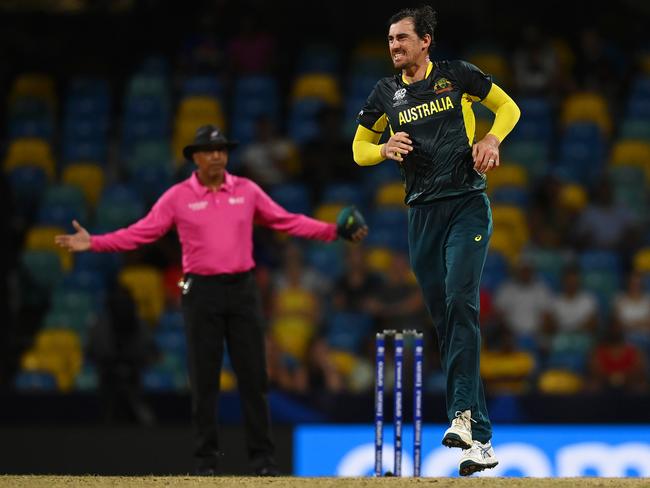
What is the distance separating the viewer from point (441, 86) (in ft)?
23.7

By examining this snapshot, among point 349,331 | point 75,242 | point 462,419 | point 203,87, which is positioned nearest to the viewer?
point 462,419

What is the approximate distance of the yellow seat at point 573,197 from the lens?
14.2 meters

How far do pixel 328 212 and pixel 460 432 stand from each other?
7.42m

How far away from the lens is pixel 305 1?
1692 cm

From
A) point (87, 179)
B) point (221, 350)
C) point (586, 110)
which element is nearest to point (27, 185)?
point (87, 179)

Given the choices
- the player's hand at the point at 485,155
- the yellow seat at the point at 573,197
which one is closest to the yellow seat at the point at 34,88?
the yellow seat at the point at 573,197

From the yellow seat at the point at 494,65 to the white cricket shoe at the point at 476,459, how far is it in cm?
913

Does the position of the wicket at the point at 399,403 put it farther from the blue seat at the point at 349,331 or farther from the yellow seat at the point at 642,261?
the yellow seat at the point at 642,261

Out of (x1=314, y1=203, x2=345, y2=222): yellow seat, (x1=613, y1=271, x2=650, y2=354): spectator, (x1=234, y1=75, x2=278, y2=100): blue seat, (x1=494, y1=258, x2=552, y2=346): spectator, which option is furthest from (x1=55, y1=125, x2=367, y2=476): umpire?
(x1=234, y1=75, x2=278, y2=100): blue seat

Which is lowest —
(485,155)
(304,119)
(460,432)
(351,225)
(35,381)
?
(35,381)

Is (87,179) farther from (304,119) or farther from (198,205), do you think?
(198,205)

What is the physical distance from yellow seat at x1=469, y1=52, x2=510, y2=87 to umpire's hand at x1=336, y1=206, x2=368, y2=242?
7436mm

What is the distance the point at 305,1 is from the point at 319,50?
72 cm

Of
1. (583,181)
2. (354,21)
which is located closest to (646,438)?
(583,181)
